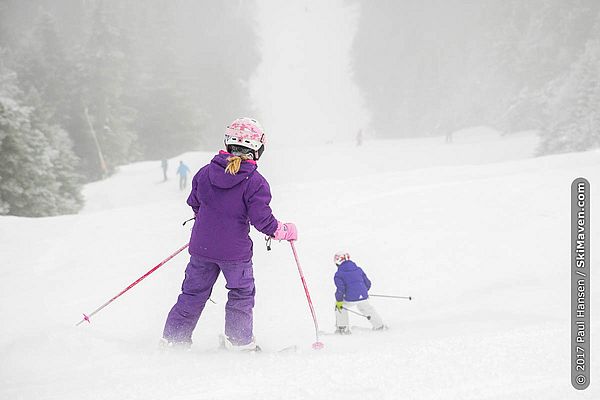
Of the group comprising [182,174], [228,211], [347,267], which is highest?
[182,174]

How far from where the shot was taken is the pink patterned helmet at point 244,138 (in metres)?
3.40

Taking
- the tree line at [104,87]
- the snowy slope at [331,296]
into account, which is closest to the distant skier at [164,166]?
the tree line at [104,87]

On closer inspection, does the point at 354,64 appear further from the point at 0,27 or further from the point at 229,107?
the point at 0,27

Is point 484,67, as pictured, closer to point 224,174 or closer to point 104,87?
point 104,87

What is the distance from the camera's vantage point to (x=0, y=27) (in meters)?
50.1

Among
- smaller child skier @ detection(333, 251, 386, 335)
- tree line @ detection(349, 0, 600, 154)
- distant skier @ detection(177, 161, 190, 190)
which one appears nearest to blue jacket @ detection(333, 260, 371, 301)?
smaller child skier @ detection(333, 251, 386, 335)

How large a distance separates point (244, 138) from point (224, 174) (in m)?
0.35

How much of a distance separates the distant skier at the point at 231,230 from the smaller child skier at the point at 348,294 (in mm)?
1975

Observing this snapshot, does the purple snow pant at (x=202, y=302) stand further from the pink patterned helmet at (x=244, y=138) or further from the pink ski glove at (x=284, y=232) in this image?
the pink patterned helmet at (x=244, y=138)

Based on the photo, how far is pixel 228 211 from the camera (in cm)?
333

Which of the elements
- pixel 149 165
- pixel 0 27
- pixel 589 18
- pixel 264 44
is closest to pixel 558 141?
pixel 589 18

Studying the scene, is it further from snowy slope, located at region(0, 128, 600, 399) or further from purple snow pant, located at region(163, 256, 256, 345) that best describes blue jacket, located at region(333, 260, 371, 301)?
purple snow pant, located at region(163, 256, 256, 345)

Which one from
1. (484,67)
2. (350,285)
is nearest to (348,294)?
(350,285)

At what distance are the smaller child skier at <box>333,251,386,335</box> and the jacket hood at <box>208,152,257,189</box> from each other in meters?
2.53
